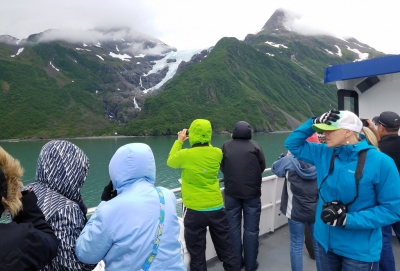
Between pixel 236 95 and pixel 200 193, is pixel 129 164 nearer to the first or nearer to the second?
pixel 200 193

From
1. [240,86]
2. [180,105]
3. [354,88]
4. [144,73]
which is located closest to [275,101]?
[240,86]

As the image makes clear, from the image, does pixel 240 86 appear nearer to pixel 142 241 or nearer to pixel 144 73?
pixel 144 73

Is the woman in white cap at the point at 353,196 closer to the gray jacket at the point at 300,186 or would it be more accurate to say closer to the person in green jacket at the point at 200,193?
the gray jacket at the point at 300,186

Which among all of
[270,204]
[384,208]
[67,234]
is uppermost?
[384,208]

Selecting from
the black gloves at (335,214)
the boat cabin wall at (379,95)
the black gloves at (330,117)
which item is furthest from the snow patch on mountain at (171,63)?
the black gloves at (335,214)

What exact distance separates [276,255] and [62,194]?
2945 mm

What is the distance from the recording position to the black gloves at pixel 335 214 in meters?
1.75

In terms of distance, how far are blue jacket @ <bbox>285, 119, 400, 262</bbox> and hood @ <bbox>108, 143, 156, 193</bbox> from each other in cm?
114

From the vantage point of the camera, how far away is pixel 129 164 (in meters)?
1.55

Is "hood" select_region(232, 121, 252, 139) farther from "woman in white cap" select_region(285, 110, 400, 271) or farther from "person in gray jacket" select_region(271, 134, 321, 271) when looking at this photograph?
"woman in white cap" select_region(285, 110, 400, 271)

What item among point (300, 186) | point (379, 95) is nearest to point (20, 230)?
point (300, 186)

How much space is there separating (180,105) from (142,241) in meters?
114

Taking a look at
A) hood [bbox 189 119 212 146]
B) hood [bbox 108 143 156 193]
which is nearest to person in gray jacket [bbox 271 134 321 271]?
hood [bbox 189 119 212 146]

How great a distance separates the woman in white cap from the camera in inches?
68.5
